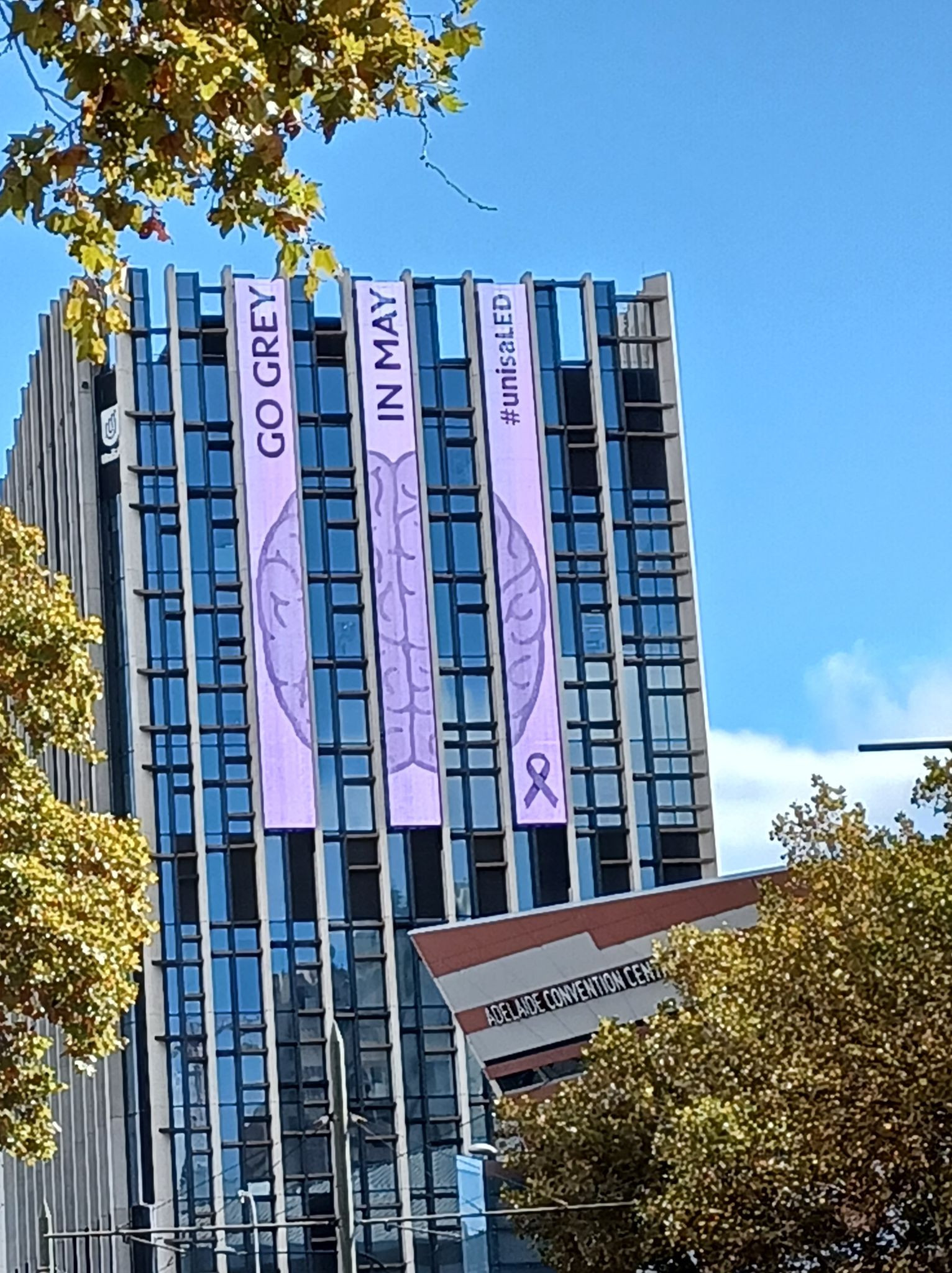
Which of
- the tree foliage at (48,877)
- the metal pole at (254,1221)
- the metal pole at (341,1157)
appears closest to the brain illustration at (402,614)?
the metal pole at (254,1221)

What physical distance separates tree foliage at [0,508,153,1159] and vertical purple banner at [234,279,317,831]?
4566 centimetres

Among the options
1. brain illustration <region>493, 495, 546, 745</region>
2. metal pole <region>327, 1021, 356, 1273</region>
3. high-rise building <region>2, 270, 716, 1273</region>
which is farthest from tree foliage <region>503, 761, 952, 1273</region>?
brain illustration <region>493, 495, 546, 745</region>

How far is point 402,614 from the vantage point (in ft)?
233

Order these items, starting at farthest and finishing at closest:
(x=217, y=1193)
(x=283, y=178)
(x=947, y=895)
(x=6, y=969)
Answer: (x=217, y=1193), (x=947, y=895), (x=6, y=969), (x=283, y=178)

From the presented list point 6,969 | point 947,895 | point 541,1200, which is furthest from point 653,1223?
point 6,969

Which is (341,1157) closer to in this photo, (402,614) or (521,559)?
(402,614)

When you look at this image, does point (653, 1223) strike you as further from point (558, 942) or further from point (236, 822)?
point (236, 822)

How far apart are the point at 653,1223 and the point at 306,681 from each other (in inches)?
1376

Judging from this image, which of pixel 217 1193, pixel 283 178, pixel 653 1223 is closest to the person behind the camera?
pixel 283 178

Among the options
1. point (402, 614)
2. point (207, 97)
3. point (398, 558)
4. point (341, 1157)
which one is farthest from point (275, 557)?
point (207, 97)

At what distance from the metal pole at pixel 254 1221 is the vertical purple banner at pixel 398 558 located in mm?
11359

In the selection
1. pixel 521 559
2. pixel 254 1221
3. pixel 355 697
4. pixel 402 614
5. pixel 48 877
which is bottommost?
pixel 254 1221

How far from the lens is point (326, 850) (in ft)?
228

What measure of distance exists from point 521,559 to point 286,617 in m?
7.25
